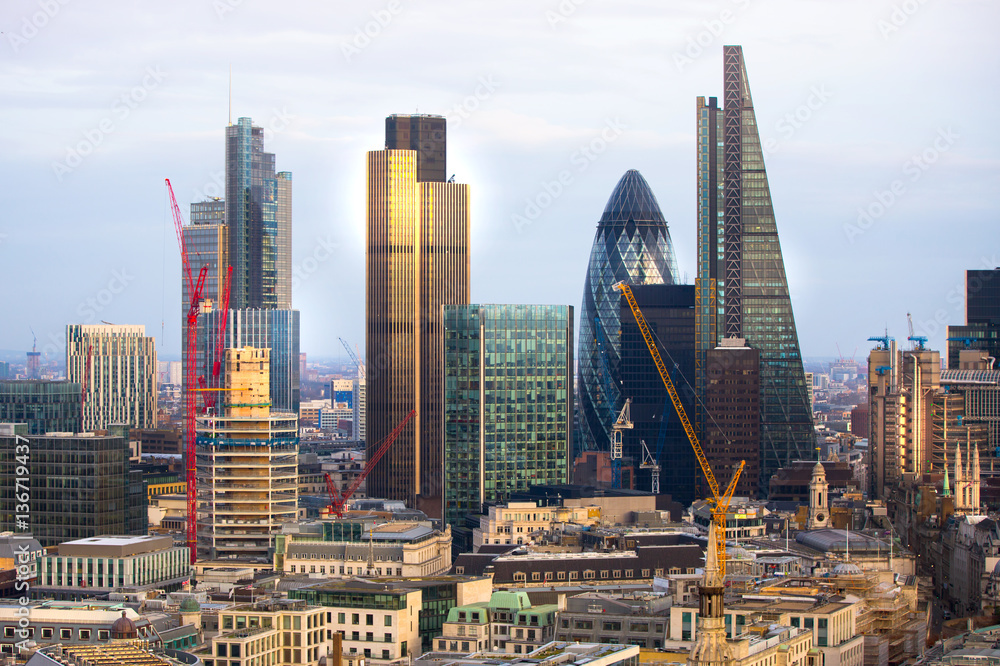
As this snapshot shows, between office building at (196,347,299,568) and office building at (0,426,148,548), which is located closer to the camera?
office building at (196,347,299,568)

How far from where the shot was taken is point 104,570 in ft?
512

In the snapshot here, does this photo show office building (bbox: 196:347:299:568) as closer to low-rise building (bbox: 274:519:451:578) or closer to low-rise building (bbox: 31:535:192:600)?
low-rise building (bbox: 274:519:451:578)

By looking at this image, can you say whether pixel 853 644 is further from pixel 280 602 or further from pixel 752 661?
pixel 280 602

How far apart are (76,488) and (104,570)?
37.1m

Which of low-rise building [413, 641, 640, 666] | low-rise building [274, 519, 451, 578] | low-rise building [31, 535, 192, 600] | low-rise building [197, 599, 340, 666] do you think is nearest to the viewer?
low-rise building [413, 641, 640, 666]

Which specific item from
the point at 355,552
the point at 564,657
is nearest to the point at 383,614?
the point at 564,657

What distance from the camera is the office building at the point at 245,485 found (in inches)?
6821

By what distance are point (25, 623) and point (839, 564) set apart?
64362 millimetres

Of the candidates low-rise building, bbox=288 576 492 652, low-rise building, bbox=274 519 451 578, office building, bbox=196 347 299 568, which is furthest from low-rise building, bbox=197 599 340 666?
office building, bbox=196 347 299 568

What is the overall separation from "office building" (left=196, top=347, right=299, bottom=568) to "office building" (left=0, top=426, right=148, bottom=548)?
19.4m

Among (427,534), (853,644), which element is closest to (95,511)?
(427,534)

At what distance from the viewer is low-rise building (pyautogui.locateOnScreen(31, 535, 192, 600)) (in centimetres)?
15488

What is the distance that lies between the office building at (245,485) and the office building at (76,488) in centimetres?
1943

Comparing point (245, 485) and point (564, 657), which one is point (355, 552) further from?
point (564, 657)
